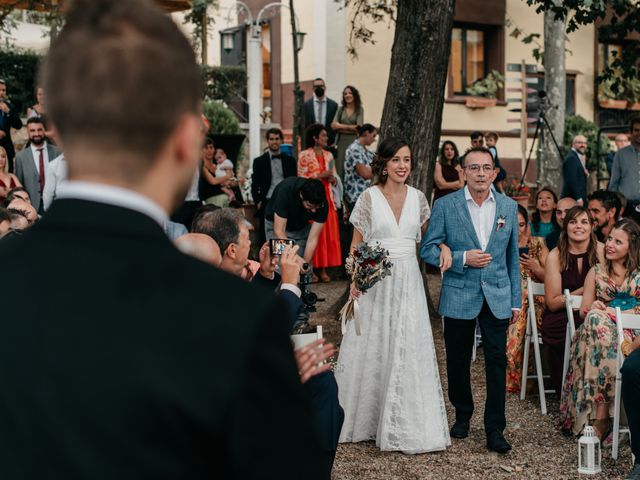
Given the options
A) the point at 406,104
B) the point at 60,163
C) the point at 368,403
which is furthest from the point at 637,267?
the point at 60,163

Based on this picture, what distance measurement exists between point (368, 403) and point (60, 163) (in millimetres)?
4505

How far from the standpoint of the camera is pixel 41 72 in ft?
4.79

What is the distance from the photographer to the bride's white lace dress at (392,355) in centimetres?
620

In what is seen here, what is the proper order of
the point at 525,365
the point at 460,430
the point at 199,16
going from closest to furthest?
the point at 460,430 → the point at 525,365 → the point at 199,16

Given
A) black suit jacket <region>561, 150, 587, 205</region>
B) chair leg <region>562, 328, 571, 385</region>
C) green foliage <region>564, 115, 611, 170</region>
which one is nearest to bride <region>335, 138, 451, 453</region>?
chair leg <region>562, 328, 571, 385</region>

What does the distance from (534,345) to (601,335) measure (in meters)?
0.99

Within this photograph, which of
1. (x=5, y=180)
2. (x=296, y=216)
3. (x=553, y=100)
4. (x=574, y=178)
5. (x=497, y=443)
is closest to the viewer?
(x=497, y=443)

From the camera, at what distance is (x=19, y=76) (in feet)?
56.5

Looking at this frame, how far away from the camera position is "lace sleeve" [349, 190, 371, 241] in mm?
6477

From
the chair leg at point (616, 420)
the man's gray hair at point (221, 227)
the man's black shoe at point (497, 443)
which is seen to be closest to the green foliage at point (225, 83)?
the man's black shoe at point (497, 443)

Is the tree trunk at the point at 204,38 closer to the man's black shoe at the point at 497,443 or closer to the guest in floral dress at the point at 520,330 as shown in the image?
the guest in floral dress at the point at 520,330

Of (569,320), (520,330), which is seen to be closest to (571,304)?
(569,320)

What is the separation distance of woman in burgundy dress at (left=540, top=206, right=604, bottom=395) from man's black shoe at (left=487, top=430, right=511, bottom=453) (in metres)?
1.37

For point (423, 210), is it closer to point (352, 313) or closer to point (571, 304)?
point (352, 313)
